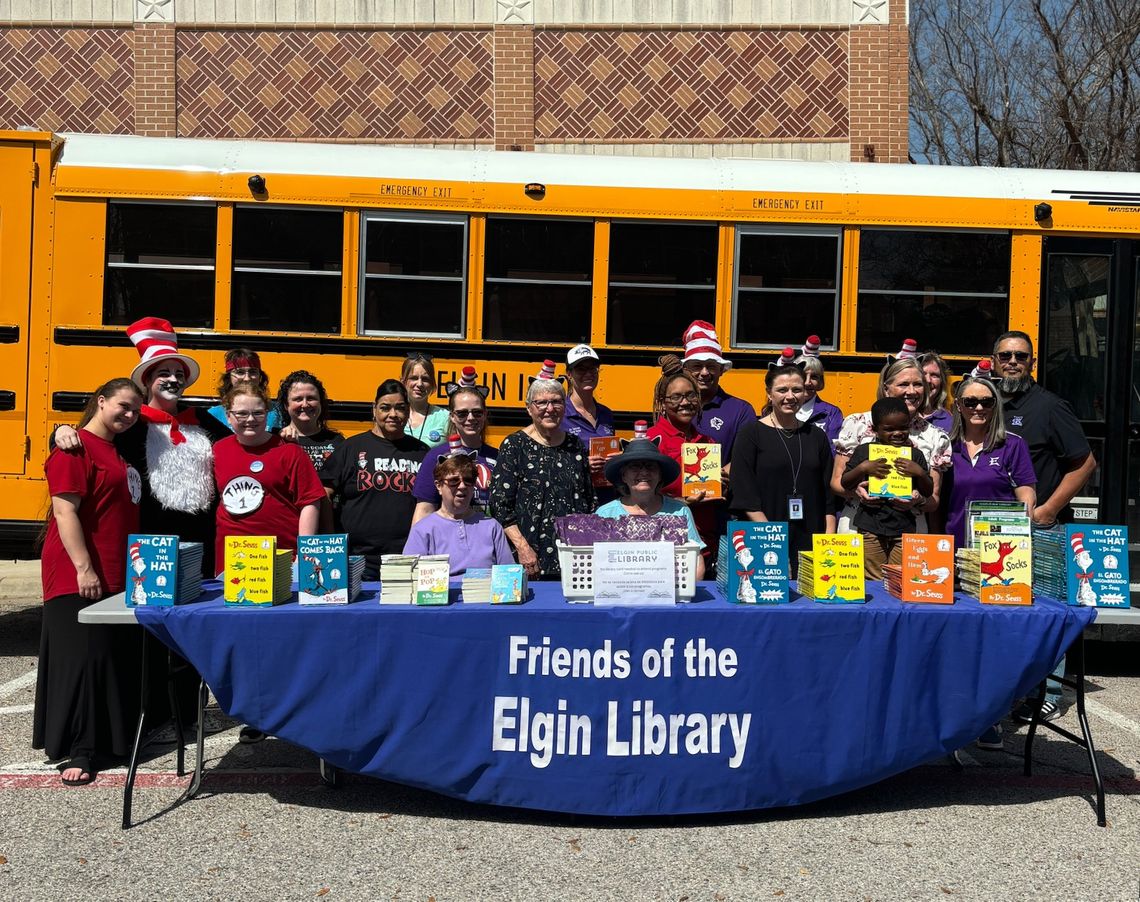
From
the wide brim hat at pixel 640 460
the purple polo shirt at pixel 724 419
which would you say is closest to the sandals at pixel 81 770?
the wide brim hat at pixel 640 460

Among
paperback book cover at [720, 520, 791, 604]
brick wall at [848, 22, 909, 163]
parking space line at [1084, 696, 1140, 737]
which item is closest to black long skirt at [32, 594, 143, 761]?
paperback book cover at [720, 520, 791, 604]

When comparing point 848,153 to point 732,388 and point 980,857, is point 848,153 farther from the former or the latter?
point 980,857

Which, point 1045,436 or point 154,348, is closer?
point 154,348

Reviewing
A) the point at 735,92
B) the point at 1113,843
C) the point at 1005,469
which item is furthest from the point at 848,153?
the point at 1113,843

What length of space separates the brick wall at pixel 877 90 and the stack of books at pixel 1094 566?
10298 mm

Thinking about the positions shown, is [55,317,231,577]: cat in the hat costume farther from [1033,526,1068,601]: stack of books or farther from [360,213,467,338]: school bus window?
[1033,526,1068,601]: stack of books

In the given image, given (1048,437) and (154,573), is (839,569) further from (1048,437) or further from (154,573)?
(154,573)

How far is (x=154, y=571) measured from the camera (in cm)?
418

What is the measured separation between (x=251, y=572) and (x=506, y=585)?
1.00m

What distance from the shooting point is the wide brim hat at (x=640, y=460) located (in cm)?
456

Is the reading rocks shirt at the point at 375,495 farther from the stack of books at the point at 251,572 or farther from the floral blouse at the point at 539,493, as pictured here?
the stack of books at the point at 251,572

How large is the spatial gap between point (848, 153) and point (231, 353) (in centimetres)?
1002

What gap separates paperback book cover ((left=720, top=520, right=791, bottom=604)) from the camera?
4.30 meters

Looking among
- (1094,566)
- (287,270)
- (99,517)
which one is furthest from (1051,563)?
(287,270)
